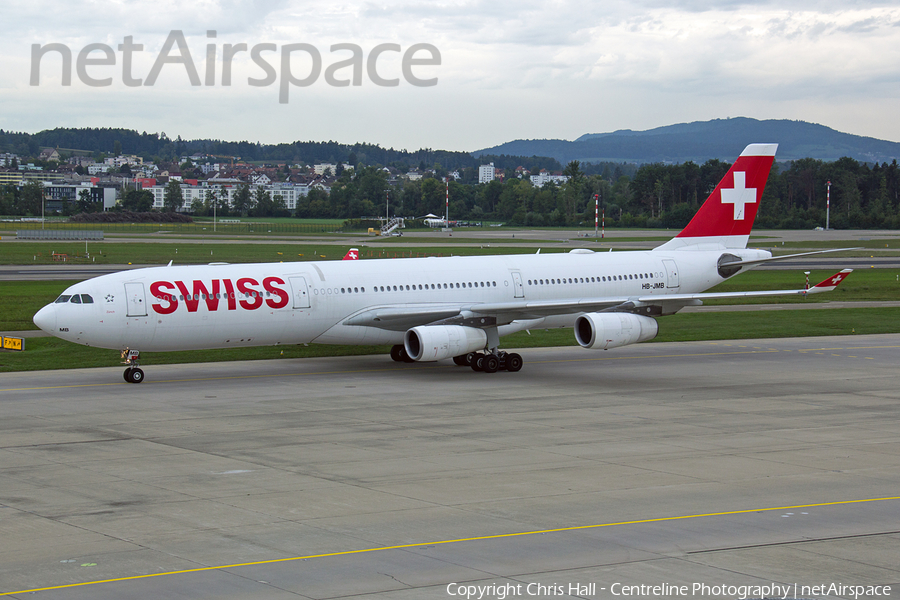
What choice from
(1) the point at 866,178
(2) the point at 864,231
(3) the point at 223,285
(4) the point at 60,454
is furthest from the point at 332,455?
(1) the point at 866,178

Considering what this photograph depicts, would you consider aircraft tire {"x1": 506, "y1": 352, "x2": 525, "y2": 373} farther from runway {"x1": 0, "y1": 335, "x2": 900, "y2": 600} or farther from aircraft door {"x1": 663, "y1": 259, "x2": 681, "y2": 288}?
aircraft door {"x1": 663, "y1": 259, "x2": 681, "y2": 288}

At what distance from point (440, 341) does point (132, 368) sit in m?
10.0

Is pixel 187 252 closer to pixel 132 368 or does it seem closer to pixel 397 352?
pixel 397 352

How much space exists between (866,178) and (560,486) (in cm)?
17894

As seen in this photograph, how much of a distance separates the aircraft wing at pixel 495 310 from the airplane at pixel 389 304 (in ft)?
0.15

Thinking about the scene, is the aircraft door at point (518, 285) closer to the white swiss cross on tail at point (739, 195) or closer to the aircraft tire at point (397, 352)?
the aircraft tire at point (397, 352)

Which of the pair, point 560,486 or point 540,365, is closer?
point 560,486

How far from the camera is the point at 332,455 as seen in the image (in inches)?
858

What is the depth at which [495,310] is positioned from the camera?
108 feet

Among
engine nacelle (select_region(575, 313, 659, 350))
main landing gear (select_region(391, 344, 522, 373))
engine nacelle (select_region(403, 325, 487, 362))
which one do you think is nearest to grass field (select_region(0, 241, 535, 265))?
main landing gear (select_region(391, 344, 522, 373))

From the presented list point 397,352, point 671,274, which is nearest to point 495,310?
point 397,352

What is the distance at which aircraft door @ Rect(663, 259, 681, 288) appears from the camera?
3919cm

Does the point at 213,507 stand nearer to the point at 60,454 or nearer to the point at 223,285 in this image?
the point at 60,454

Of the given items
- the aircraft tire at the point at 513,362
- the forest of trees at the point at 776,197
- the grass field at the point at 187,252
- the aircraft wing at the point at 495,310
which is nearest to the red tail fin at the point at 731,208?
the aircraft wing at the point at 495,310
